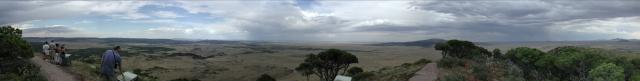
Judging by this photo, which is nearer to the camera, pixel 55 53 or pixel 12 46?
pixel 12 46

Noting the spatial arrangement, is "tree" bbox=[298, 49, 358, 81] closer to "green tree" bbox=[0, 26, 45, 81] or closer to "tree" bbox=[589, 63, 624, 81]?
"tree" bbox=[589, 63, 624, 81]

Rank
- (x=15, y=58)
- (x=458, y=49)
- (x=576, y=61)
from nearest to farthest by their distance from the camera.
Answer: (x=15, y=58) < (x=576, y=61) < (x=458, y=49)

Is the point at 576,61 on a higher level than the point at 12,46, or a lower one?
lower

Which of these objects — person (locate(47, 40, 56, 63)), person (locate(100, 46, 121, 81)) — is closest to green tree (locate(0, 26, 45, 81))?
person (locate(47, 40, 56, 63))

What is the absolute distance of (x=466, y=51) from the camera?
66.3 m

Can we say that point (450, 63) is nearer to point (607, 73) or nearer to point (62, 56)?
point (607, 73)

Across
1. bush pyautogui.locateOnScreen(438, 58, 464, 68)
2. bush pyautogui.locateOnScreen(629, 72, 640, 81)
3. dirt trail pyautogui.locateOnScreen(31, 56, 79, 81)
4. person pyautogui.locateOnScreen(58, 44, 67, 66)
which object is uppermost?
person pyautogui.locateOnScreen(58, 44, 67, 66)

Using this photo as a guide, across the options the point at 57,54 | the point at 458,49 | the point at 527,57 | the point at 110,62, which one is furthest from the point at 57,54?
the point at 458,49

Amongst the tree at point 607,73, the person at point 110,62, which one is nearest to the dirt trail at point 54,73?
the person at point 110,62

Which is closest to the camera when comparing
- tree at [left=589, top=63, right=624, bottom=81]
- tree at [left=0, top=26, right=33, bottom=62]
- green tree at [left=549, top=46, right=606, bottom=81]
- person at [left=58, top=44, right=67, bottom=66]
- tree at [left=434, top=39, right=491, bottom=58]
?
tree at [left=0, top=26, right=33, bottom=62]

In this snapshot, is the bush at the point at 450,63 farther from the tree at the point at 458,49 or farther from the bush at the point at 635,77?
the tree at the point at 458,49

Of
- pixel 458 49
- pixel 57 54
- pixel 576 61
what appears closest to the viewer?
pixel 57 54

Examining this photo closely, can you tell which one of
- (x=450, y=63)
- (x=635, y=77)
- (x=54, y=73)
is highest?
(x=54, y=73)

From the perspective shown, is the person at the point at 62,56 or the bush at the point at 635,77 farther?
the bush at the point at 635,77
